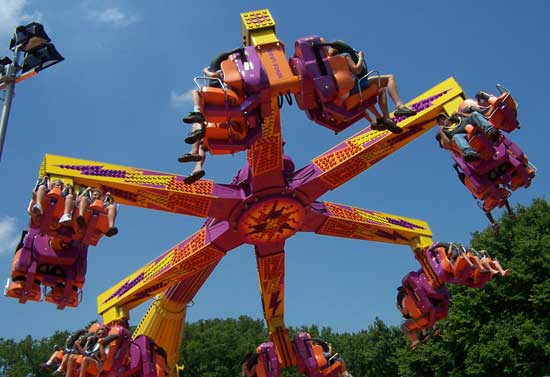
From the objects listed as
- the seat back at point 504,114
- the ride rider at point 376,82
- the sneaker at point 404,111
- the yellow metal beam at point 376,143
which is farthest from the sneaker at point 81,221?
the seat back at point 504,114

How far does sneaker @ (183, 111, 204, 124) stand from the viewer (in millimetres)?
7949

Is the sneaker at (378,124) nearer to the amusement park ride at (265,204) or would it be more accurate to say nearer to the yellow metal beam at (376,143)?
the amusement park ride at (265,204)

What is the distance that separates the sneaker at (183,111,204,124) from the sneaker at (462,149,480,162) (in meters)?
4.40

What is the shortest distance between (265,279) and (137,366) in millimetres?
4122

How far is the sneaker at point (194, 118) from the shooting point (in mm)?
7949

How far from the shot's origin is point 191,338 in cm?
3559

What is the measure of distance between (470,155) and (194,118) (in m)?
4.54

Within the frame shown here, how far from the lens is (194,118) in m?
7.95

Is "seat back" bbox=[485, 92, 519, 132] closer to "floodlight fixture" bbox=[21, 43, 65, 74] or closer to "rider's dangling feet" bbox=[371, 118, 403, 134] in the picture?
"rider's dangling feet" bbox=[371, 118, 403, 134]

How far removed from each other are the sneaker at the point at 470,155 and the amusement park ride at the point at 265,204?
0.80ft

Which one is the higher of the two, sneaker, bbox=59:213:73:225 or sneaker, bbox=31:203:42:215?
sneaker, bbox=31:203:42:215

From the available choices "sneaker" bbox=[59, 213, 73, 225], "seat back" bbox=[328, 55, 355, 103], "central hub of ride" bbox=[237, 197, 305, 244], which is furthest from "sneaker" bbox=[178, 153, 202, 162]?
"central hub of ride" bbox=[237, 197, 305, 244]

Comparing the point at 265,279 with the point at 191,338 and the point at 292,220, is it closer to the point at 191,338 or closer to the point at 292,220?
the point at 292,220

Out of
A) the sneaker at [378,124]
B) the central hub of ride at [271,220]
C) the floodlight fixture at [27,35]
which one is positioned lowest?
the sneaker at [378,124]
